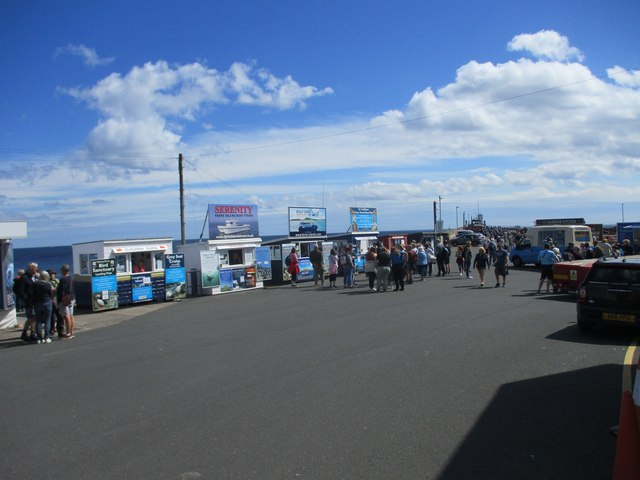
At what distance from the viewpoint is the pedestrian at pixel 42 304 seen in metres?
11.3

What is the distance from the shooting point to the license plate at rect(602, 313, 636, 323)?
9484 millimetres

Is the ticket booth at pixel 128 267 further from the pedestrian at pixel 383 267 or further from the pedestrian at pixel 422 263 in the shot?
the pedestrian at pixel 422 263

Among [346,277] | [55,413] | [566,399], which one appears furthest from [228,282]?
[566,399]

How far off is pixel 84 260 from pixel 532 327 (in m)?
14.6

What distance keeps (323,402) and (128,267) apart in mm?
14526

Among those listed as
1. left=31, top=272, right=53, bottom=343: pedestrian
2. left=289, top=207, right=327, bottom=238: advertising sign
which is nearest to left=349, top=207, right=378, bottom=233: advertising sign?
left=289, top=207, right=327, bottom=238: advertising sign

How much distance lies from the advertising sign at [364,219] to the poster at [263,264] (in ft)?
22.7

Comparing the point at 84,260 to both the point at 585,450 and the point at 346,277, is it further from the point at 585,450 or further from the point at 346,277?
the point at 585,450

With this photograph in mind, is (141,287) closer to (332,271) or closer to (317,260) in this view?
(317,260)

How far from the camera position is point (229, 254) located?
75.4 feet

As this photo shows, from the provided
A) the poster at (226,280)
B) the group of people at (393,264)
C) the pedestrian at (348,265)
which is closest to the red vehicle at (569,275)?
the group of people at (393,264)

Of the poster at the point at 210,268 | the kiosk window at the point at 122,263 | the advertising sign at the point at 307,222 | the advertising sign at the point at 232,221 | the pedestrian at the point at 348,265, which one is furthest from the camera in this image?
the advertising sign at the point at 307,222

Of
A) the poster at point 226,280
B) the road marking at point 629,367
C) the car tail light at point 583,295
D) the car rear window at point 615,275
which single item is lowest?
the road marking at point 629,367

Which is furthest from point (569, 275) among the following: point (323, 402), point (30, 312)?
point (30, 312)
